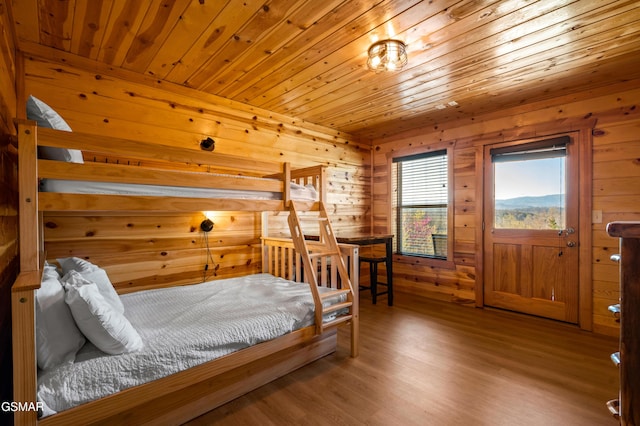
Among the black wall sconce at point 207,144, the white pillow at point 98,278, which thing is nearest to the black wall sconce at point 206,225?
the black wall sconce at point 207,144

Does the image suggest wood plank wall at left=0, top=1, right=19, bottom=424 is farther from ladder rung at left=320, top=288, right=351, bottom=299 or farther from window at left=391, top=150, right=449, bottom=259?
window at left=391, top=150, right=449, bottom=259

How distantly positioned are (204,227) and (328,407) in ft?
6.43

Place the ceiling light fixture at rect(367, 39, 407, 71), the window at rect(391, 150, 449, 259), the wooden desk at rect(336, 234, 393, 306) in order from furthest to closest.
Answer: the window at rect(391, 150, 449, 259)
the wooden desk at rect(336, 234, 393, 306)
the ceiling light fixture at rect(367, 39, 407, 71)

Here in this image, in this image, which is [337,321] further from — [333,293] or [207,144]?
[207,144]

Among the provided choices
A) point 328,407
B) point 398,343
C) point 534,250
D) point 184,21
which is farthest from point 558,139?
point 184,21

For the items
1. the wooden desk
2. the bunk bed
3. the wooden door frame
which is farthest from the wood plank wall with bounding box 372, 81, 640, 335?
the bunk bed

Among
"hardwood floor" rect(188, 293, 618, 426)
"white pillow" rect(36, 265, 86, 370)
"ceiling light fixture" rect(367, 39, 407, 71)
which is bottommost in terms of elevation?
"hardwood floor" rect(188, 293, 618, 426)

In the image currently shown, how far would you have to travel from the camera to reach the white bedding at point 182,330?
130 cm

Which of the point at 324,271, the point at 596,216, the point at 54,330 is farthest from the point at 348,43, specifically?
the point at 596,216

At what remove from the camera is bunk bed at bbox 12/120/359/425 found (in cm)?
123

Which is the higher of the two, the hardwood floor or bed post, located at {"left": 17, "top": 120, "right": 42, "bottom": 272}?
bed post, located at {"left": 17, "top": 120, "right": 42, "bottom": 272}

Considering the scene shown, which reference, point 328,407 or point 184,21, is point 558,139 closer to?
point 328,407

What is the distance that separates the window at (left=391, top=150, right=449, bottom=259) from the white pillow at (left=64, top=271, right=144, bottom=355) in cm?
365

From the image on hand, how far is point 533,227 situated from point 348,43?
9.17 ft
